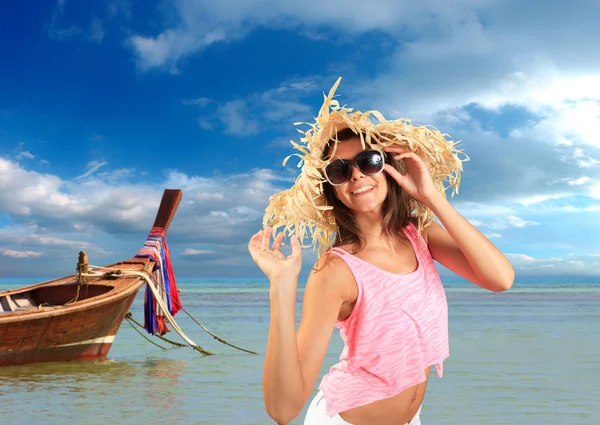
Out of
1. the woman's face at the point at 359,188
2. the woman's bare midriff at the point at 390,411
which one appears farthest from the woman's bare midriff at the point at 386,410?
the woman's face at the point at 359,188

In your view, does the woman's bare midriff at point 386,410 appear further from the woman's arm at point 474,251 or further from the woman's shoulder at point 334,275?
the woman's arm at point 474,251

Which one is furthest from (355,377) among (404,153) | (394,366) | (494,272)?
(404,153)

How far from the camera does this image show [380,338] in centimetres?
173

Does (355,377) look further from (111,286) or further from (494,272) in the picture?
(111,286)

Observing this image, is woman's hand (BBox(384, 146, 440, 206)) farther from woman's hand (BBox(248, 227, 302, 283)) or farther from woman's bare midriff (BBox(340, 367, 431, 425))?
woman's bare midriff (BBox(340, 367, 431, 425))

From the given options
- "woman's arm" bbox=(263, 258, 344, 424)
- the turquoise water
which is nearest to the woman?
"woman's arm" bbox=(263, 258, 344, 424)

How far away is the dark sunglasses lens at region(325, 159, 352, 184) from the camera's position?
6.18ft

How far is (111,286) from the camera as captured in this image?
961 cm

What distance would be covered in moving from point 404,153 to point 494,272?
0.42 meters

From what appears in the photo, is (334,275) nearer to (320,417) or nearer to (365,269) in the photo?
(365,269)

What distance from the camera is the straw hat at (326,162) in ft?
6.22

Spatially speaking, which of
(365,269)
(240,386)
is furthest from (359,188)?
(240,386)

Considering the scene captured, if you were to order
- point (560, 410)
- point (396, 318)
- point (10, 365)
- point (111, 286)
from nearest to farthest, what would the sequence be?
point (396, 318) → point (560, 410) → point (10, 365) → point (111, 286)

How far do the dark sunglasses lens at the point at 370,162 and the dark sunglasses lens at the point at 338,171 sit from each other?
1.5 inches
